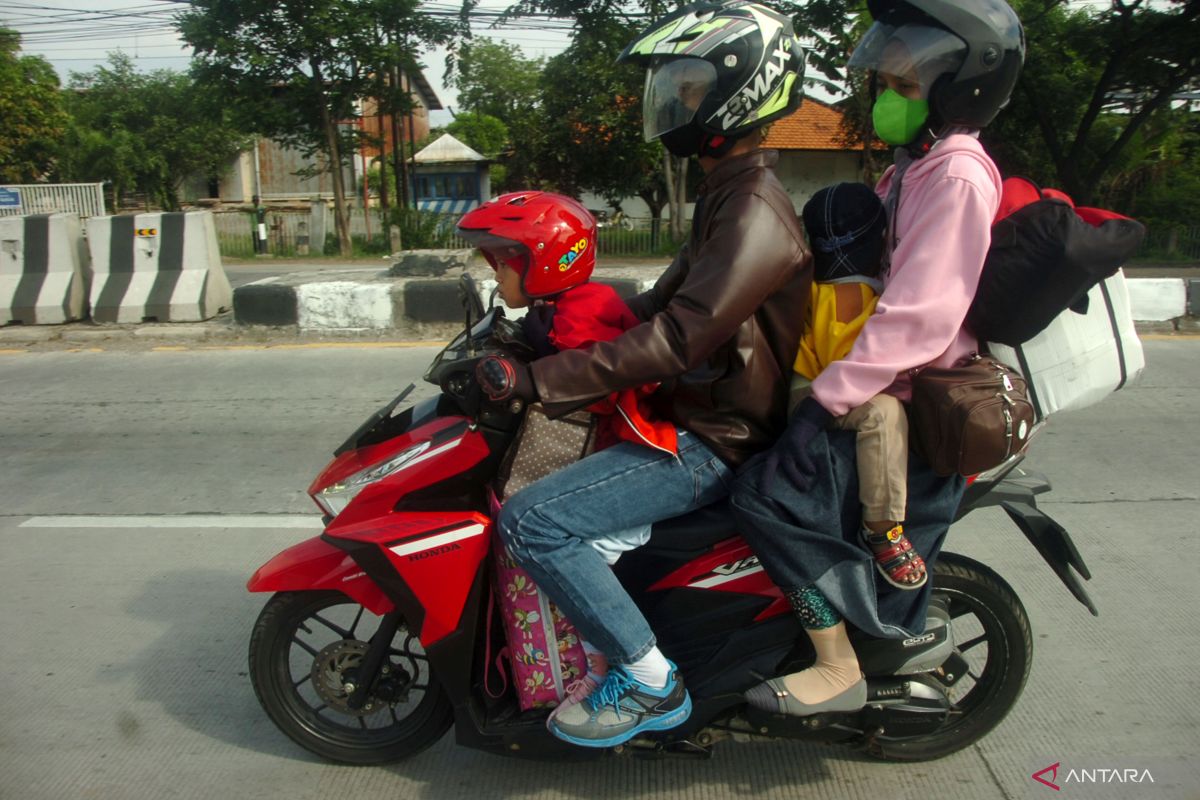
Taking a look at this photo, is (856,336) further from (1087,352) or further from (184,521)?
(184,521)

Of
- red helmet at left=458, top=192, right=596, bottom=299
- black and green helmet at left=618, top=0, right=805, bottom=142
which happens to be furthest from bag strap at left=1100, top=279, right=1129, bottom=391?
red helmet at left=458, top=192, right=596, bottom=299

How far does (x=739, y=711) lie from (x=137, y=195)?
40059 mm

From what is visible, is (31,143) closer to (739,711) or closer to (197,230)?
(197,230)

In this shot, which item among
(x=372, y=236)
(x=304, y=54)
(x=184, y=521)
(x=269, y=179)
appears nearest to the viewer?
(x=184, y=521)

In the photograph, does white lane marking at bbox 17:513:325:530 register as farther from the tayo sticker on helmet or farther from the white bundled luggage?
the white bundled luggage

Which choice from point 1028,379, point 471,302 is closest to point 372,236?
point 471,302

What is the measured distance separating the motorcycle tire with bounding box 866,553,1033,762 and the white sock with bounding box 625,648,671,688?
64 centimetres

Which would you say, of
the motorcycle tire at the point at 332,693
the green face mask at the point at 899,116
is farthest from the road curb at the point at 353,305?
the green face mask at the point at 899,116

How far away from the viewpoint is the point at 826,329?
2.24 m

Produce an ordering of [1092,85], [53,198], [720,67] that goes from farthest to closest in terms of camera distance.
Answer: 1. [53,198]
2. [1092,85]
3. [720,67]

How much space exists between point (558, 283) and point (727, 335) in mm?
428

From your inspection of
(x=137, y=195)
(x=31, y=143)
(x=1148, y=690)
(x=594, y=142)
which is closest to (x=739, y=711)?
(x=1148, y=690)

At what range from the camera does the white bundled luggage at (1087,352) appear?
2.21 meters

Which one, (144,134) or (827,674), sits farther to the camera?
(144,134)
